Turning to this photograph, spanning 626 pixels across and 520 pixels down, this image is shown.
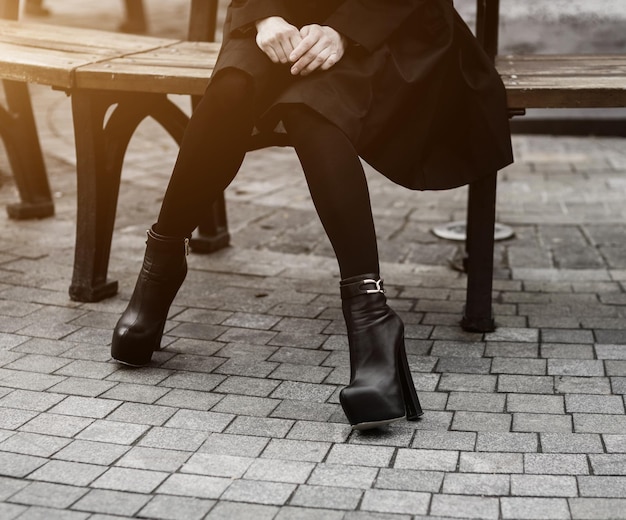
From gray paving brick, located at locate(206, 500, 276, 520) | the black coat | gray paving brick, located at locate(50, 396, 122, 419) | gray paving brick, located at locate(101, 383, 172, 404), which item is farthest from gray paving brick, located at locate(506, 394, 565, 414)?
gray paving brick, located at locate(50, 396, 122, 419)

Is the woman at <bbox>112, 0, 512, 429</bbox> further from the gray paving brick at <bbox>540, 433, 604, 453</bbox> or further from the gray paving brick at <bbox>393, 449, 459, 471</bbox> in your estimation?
the gray paving brick at <bbox>540, 433, 604, 453</bbox>

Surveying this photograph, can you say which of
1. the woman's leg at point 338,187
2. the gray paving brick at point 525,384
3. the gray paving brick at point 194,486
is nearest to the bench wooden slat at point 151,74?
the woman's leg at point 338,187

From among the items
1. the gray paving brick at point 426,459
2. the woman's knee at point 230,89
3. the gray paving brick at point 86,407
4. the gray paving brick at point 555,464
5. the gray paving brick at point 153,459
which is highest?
the woman's knee at point 230,89

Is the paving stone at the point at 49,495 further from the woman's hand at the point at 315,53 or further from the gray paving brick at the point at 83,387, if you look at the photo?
the woman's hand at the point at 315,53

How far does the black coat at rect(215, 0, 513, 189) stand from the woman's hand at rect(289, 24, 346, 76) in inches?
1.0

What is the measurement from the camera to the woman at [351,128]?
2.72 m

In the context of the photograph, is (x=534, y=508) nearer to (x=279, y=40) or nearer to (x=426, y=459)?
(x=426, y=459)

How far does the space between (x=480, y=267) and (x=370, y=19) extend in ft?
3.12

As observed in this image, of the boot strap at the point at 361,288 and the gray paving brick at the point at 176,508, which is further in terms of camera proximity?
the boot strap at the point at 361,288

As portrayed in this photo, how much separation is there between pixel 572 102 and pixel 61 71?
65.7 inches

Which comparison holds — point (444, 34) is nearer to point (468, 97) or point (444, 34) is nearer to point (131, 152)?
point (468, 97)

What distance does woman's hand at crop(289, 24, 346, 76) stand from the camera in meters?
2.82

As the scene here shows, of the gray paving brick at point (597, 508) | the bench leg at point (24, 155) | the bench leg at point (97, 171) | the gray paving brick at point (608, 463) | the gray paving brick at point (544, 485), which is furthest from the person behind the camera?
the bench leg at point (24, 155)

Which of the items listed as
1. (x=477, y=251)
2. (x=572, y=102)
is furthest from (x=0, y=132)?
(x=572, y=102)
